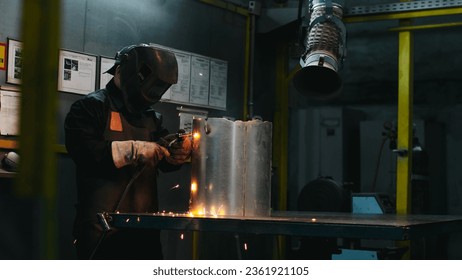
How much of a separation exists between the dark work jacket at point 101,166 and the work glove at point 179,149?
19 cm

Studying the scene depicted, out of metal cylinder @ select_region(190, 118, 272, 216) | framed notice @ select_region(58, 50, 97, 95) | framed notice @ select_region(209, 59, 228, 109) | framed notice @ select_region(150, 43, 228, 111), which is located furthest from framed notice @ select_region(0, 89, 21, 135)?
framed notice @ select_region(209, 59, 228, 109)

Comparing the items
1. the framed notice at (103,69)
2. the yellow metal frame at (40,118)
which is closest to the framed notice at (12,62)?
the framed notice at (103,69)

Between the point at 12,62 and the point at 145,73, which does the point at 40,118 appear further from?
the point at 12,62

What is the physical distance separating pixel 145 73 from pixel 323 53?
2.54 ft

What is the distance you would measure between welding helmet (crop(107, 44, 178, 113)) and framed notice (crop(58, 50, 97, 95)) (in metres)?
0.76

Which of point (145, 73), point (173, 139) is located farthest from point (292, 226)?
point (145, 73)

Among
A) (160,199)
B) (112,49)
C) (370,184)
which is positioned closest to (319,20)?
(112,49)

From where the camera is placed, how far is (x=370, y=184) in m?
5.42

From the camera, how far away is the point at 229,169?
2143 mm

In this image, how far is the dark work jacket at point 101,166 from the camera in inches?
97.0

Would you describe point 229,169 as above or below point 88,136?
below

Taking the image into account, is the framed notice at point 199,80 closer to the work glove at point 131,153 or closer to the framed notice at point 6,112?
the framed notice at point 6,112

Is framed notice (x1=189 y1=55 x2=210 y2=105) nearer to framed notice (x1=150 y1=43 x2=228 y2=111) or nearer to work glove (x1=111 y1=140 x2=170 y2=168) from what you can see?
framed notice (x1=150 y1=43 x2=228 y2=111)

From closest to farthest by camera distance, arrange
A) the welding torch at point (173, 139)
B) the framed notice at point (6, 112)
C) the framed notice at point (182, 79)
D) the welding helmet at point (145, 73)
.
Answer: the welding torch at point (173, 139) < the welding helmet at point (145, 73) < the framed notice at point (6, 112) < the framed notice at point (182, 79)
